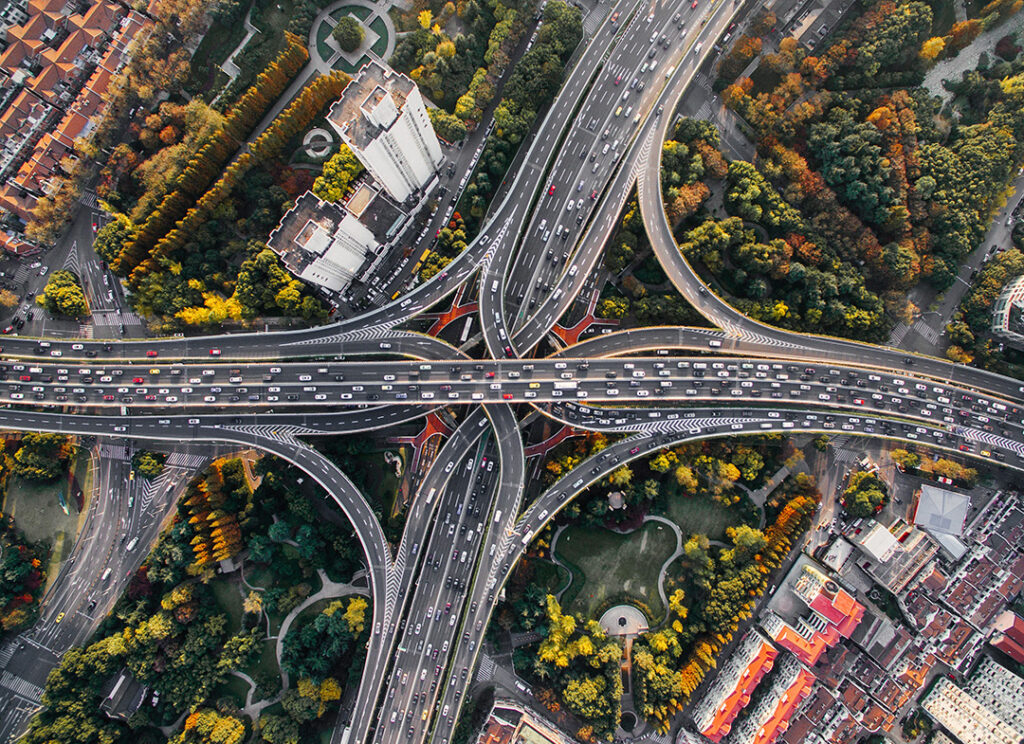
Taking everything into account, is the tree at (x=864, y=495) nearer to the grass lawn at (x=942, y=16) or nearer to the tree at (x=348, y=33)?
the grass lawn at (x=942, y=16)

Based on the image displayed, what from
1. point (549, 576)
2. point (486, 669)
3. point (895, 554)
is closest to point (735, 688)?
point (549, 576)

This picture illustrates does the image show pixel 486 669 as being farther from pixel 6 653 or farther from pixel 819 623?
pixel 6 653

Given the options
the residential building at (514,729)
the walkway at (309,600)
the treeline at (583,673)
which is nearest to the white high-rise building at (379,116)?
the walkway at (309,600)

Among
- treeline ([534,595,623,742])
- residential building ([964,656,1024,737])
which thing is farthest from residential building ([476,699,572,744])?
residential building ([964,656,1024,737])

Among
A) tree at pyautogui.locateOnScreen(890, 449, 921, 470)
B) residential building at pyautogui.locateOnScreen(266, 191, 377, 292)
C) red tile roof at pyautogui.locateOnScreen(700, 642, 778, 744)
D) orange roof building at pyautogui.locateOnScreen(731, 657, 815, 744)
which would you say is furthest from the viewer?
tree at pyautogui.locateOnScreen(890, 449, 921, 470)

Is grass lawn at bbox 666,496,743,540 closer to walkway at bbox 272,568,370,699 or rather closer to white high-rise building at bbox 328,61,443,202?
walkway at bbox 272,568,370,699

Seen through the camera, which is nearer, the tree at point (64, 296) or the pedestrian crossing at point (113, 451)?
the tree at point (64, 296)
